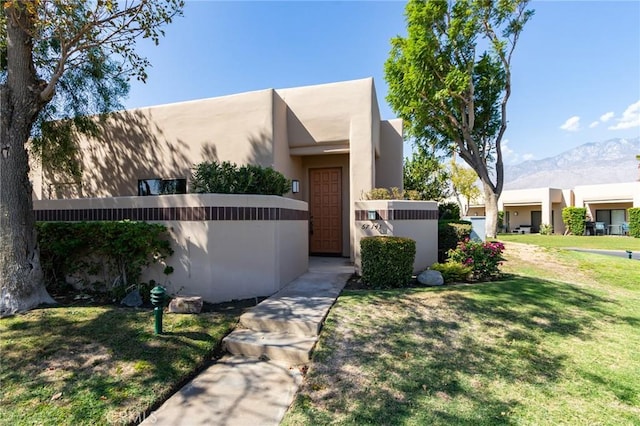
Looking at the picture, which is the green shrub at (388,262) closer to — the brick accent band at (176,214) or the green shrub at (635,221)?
the brick accent band at (176,214)

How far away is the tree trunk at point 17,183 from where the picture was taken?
196 inches

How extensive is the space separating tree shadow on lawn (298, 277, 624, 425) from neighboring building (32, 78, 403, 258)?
399cm

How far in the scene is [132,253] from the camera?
18.2 ft

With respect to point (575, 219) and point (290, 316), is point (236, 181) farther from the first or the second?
point (575, 219)

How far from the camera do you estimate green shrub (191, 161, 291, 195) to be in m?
5.98

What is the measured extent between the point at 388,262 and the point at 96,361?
4707 mm

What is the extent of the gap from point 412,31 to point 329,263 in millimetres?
12308

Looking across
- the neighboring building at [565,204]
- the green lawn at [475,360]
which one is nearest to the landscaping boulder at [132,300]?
the green lawn at [475,360]

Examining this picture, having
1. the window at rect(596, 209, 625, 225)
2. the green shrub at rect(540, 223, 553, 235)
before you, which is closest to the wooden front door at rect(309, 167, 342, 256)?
the green shrub at rect(540, 223, 553, 235)

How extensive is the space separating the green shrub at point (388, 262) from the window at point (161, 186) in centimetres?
601

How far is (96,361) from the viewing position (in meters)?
3.46

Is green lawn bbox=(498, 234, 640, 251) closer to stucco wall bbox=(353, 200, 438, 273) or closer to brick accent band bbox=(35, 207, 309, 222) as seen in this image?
stucco wall bbox=(353, 200, 438, 273)

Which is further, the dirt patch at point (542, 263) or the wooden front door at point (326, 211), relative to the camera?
the wooden front door at point (326, 211)

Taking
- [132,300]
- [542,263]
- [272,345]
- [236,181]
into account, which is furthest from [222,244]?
[542,263]
